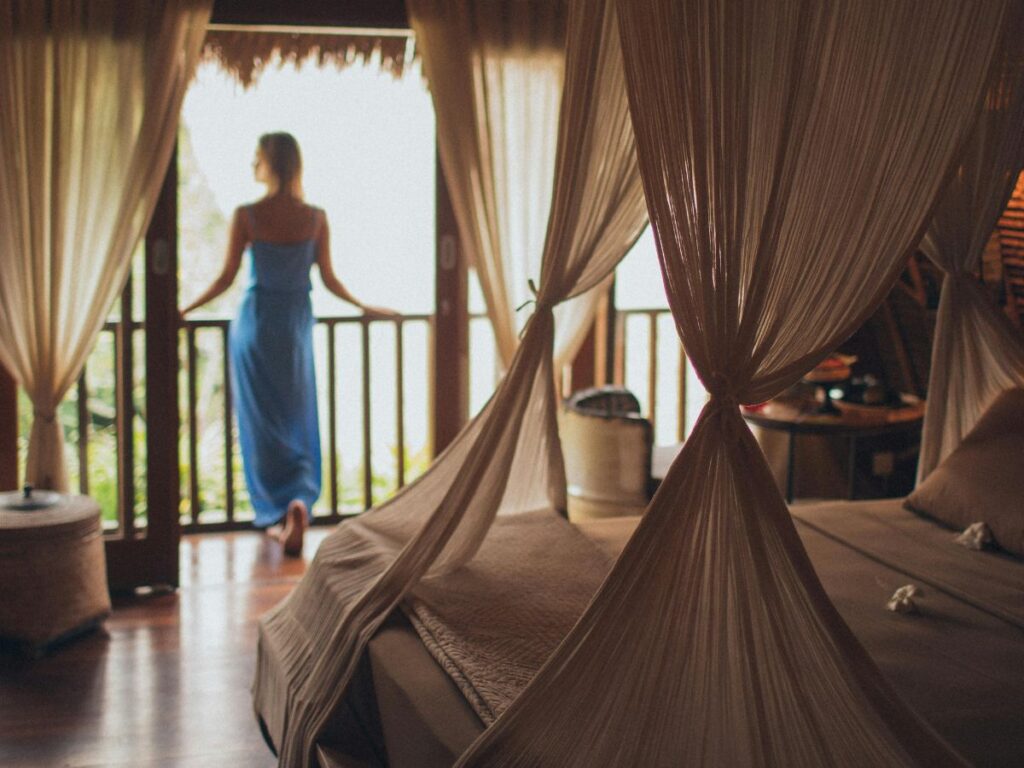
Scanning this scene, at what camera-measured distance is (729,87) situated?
1.95m

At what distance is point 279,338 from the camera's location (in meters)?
4.74

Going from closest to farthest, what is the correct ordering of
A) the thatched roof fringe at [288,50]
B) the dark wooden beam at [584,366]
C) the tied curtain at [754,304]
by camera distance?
the tied curtain at [754,304], the thatched roof fringe at [288,50], the dark wooden beam at [584,366]

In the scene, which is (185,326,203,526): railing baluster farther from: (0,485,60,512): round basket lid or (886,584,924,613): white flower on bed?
(886,584,924,613): white flower on bed

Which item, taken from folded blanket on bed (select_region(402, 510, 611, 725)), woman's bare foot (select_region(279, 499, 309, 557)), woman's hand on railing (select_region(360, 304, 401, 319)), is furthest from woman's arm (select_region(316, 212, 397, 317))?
folded blanket on bed (select_region(402, 510, 611, 725))

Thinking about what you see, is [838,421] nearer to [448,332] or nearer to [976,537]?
[976,537]

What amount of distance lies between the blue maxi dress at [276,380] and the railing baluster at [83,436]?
61 centimetres

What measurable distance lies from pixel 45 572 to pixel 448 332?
1.63 m

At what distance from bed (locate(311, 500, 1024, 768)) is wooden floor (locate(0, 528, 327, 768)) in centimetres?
67

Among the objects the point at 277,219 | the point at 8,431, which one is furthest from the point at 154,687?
the point at 277,219

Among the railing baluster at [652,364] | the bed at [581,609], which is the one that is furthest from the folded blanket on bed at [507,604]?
the railing baluster at [652,364]

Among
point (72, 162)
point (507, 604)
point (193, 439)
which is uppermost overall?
point (72, 162)

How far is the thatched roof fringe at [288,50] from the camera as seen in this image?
465 centimetres

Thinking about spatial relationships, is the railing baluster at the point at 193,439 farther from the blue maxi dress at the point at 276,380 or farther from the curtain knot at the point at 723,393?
the curtain knot at the point at 723,393

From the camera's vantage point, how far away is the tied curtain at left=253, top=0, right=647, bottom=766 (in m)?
2.66
